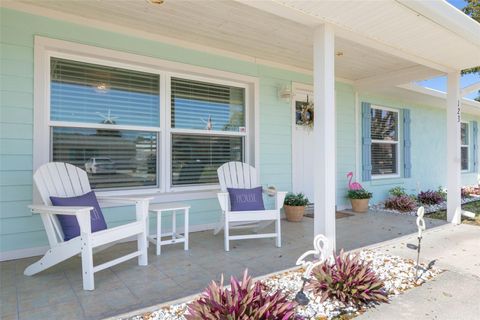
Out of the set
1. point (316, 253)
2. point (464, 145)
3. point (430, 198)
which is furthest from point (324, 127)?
point (464, 145)

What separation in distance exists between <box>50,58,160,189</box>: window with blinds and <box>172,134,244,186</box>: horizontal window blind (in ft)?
0.99

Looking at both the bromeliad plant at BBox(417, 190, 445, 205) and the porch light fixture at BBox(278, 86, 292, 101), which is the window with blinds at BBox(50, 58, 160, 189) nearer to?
the porch light fixture at BBox(278, 86, 292, 101)

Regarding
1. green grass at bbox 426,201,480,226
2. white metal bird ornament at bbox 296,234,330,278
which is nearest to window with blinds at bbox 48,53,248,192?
white metal bird ornament at bbox 296,234,330,278

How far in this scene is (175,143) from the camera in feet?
12.8

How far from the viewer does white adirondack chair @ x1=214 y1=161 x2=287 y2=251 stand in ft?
10.6

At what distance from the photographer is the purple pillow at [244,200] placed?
3.42 metres

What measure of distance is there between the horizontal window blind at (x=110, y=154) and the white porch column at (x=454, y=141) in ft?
13.6

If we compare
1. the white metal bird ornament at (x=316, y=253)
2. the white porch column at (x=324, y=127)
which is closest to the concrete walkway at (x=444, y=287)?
the white metal bird ornament at (x=316, y=253)

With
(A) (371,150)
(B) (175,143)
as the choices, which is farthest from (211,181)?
(A) (371,150)

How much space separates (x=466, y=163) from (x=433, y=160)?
2467 millimetres

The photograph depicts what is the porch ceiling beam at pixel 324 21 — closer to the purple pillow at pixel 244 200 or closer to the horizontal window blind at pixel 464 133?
the purple pillow at pixel 244 200

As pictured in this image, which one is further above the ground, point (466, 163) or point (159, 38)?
point (159, 38)

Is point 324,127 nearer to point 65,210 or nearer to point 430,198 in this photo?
point 65,210

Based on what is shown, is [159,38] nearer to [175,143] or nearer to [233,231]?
[175,143]
